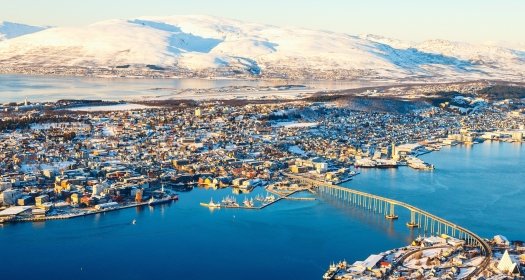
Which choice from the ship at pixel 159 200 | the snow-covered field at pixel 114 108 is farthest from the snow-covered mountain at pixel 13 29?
the ship at pixel 159 200

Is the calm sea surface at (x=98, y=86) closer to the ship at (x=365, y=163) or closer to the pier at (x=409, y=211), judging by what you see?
the ship at (x=365, y=163)

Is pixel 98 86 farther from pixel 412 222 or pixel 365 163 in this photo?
pixel 412 222

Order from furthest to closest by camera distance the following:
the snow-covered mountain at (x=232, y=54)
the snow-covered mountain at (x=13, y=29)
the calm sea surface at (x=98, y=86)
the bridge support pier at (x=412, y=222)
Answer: the snow-covered mountain at (x=13, y=29)
the snow-covered mountain at (x=232, y=54)
the calm sea surface at (x=98, y=86)
the bridge support pier at (x=412, y=222)

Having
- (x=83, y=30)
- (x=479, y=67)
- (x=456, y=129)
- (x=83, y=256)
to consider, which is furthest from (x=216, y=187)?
(x=479, y=67)

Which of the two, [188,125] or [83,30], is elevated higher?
[83,30]

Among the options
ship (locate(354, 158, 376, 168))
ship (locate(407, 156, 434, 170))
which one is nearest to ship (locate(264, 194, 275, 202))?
ship (locate(354, 158, 376, 168))

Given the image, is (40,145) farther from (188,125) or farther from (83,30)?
(83,30)

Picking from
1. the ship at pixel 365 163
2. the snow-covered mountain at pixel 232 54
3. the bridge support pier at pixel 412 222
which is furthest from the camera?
the snow-covered mountain at pixel 232 54
